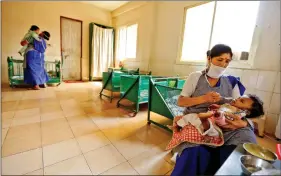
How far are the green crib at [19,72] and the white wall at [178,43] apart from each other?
8.86ft

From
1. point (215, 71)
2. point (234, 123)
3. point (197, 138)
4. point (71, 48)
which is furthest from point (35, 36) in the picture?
point (234, 123)

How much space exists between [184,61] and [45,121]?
9.80ft

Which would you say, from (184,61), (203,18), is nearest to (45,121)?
(184,61)

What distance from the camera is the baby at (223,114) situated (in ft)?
3.26

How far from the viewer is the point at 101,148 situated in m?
1.62

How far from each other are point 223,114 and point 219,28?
7.84 ft

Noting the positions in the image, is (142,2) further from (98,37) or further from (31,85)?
(31,85)

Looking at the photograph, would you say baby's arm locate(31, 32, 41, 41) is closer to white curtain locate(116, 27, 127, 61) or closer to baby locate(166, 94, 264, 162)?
white curtain locate(116, 27, 127, 61)

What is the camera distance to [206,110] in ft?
3.79

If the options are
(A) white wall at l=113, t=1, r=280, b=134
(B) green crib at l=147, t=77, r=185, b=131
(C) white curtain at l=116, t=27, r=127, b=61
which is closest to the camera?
(B) green crib at l=147, t=77, r=185, b=131

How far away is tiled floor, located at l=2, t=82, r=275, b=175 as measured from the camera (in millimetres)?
1338

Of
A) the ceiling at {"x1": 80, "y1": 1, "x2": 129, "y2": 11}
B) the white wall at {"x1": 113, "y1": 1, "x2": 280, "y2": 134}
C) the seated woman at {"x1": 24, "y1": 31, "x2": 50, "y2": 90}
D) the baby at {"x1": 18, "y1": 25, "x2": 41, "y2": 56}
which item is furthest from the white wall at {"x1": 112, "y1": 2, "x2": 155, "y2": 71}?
the baby at {"x1": 18, "y1": 25, "x2": 41, "y2": 56}

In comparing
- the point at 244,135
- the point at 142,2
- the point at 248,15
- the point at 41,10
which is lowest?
the point at 244,135

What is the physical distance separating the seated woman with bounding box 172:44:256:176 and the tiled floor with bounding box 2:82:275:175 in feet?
1.72
